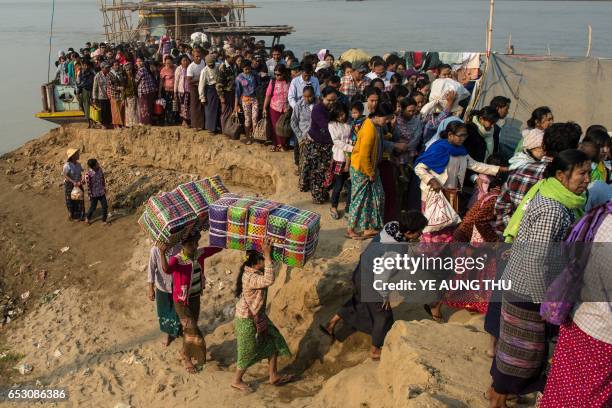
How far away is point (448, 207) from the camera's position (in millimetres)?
5062

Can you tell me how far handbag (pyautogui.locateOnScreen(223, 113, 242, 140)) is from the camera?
976 centimetres

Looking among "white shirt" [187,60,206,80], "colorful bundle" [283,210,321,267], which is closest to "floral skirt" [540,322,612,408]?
"colorful bundle" [283,210,321,267]

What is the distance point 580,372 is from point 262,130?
7.08m

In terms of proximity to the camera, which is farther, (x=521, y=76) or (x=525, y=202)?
(x=521, y=76)

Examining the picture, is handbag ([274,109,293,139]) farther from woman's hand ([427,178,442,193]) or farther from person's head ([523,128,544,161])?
person's head ([523,128,544,161])

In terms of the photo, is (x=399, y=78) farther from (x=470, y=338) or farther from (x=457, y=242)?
(x=470, y=338)

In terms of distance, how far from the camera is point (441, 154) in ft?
17.1

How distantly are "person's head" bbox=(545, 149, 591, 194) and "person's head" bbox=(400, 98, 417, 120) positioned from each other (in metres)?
3.40

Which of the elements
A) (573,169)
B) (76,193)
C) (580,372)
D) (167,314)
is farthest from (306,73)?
(580,372)

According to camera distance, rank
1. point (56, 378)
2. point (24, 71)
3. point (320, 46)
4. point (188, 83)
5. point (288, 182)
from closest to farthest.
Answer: point (56, 378) < point (288, 182) < point (188, 83) < point (24, 71) < point (320, 46)

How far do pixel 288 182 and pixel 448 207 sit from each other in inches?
137

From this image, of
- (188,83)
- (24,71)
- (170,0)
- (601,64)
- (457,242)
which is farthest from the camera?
(24,71)

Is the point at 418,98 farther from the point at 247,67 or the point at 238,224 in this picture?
the point at 238,224

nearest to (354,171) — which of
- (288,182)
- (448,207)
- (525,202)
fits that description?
(448,207)
